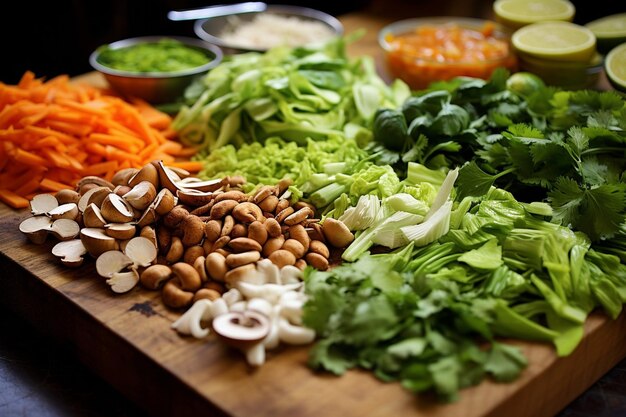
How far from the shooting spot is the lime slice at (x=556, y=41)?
2990 mm

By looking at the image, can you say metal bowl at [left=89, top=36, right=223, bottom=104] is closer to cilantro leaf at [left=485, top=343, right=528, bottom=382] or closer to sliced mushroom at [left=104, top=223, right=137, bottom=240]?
sliced mushroom at [left=104, top=223, right=137, bottom=240]

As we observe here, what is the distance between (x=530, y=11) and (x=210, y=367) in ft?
8.51

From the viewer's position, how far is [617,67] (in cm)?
279

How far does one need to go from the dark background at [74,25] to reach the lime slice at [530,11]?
1.01 m

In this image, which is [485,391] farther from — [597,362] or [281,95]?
[281,95]

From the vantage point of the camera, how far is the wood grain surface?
1.52m

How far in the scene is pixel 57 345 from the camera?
201 cm

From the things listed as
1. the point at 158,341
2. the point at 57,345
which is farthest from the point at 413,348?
the point at 57,345

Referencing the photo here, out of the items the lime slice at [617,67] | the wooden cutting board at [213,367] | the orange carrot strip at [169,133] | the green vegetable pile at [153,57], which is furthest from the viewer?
the green vegetable pile at [153,57]

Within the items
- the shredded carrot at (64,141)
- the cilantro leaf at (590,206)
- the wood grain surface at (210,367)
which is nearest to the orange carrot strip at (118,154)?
the shredded carrot at (64,141)

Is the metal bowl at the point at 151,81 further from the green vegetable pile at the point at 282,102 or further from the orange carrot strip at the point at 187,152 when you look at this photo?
the orange carrot strip at the point at 187,152

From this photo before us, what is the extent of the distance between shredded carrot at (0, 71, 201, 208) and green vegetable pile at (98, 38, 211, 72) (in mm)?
404

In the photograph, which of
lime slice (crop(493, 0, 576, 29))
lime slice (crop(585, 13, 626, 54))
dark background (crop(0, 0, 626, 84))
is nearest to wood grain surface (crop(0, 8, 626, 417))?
lime slice (crop(585, 13, 626, 54))

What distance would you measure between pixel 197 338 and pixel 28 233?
0.75m
